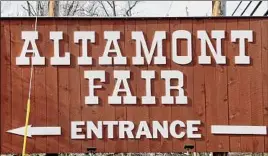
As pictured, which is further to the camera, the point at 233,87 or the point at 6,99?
the point at 233,87

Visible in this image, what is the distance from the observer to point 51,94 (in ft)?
30.2

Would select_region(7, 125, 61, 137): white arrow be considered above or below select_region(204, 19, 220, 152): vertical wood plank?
below

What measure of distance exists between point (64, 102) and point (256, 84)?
3755 millimetres

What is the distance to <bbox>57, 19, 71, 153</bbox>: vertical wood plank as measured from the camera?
9.18 metres

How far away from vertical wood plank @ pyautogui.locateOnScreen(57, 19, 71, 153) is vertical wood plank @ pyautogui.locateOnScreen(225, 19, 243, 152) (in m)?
3.14

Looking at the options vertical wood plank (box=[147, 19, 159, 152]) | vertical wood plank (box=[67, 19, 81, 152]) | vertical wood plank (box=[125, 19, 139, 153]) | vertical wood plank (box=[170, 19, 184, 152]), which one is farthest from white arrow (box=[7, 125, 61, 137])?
vertical wood plank (box=[170, 19, 184, 152])

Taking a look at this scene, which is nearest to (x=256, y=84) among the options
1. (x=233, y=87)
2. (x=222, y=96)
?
(x=233, y=87)

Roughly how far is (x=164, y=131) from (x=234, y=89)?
1594 millimetres

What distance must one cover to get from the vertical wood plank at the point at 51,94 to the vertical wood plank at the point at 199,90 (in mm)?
2689

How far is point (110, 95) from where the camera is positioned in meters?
9.23

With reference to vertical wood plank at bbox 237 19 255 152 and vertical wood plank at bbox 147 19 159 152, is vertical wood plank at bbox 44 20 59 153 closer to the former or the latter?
vertical wood plank at bbox 147 19 159 152

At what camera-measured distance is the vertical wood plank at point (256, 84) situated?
9.25 m

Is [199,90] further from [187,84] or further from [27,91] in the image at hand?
[27,91]

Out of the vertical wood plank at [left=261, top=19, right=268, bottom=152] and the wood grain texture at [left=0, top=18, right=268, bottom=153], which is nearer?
the wood grain texture at [left=0, top=18, right=268, bottom=153]
